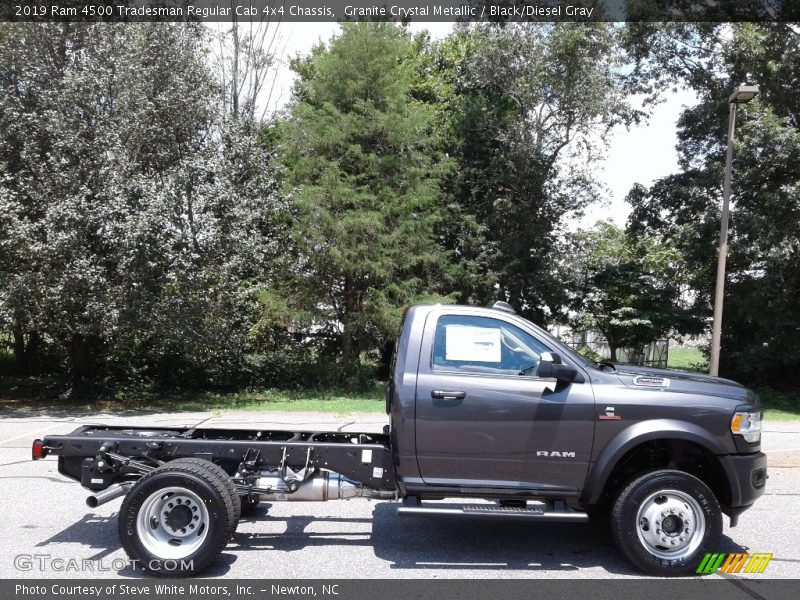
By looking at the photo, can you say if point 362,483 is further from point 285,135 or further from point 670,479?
point 285,135

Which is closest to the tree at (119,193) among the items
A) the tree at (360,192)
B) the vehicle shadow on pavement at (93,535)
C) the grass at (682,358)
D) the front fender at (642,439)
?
the tree at (360,192)

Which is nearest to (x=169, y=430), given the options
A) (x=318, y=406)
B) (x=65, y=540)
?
(x=65, y=540)

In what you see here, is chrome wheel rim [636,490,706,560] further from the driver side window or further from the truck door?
the driver side window

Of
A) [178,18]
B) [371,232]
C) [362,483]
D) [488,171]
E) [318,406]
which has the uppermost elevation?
[178,18]

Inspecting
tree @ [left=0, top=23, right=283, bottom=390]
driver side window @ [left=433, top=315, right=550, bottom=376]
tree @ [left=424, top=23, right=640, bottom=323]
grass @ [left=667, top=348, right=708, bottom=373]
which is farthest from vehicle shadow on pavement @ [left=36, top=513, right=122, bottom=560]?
grass @ [left=667, top=348, right=708, bottom=373]

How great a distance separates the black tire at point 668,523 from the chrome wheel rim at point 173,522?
10.5 ft

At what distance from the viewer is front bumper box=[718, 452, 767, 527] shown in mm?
5352

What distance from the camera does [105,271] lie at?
14867 mm

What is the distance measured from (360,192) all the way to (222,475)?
15.3m

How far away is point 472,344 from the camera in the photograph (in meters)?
5.62

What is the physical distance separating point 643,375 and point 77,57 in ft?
48.9

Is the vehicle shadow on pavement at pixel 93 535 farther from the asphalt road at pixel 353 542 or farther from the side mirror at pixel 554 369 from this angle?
the side mirror at pixel 554 369

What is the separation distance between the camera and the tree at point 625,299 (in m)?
27.2

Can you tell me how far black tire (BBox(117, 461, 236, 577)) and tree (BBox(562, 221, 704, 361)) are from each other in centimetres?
2264
